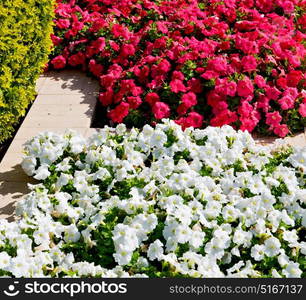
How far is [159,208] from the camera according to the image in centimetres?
426

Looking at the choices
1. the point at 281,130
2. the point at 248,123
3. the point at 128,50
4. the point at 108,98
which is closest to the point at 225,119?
the point at 248,123

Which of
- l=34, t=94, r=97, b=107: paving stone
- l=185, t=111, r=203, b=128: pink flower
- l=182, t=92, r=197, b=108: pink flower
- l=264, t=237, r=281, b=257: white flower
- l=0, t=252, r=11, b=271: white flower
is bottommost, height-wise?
l=34, t=94, r=97, b=107: paving stone

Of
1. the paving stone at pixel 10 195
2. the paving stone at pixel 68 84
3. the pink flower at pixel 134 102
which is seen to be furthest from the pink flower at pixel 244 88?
the paving stone at pixel 10 195

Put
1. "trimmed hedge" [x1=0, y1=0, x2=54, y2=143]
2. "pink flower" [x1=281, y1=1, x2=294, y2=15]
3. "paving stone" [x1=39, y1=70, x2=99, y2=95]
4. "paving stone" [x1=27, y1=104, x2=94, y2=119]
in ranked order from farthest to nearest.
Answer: "pink flower" [x1=281, y1=1, x2=294, y2=15] < "paving stone" [x1=39, y1=70, x2=99, y2=95] < "paving stone" [x1=27, y1=104, x2=94, y2=119] < "trimmed hedge" [x1=0, y1=0, x2=54, y2=143]

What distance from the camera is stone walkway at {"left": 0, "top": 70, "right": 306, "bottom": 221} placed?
4898 mm

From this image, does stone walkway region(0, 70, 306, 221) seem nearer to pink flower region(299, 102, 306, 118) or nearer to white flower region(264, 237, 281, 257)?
pink flower region(299, 102, 306, 118)

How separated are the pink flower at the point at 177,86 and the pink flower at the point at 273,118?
2.63 feet

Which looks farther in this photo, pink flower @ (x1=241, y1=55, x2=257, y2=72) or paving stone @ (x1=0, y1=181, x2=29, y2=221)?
pink flower @ (x1=241, y1=55, x2=257, y2=72)

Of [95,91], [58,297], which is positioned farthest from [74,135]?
[58,297]

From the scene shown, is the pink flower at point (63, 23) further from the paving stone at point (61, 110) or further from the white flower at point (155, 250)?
the white flower at point (155, 250)

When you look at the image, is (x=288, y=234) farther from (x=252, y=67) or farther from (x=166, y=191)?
(x=252, y=67)

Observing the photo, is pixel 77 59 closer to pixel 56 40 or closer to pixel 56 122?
pixel 56 40

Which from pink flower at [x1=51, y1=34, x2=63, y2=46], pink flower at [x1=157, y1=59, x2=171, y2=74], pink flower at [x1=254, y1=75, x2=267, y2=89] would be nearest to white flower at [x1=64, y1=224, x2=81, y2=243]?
pink flower at [x1=157, y1=59, x2=171, y2=74]

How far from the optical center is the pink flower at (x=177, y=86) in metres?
5.77
